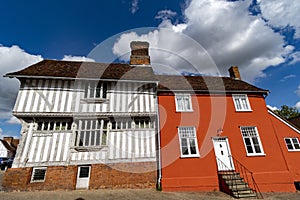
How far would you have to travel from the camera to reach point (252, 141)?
10.6 meters

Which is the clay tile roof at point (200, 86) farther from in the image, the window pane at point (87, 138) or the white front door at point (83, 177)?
the white front door at point (83, 177)

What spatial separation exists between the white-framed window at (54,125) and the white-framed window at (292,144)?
50.5 ft

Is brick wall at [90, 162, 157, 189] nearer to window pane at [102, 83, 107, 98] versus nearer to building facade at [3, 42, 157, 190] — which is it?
building facade at [3, 42, 157, 190]

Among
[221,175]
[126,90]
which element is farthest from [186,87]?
[221,175]

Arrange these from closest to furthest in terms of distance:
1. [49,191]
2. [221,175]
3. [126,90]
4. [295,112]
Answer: [49,191] → [221,175] → [126,90] → [295,112]

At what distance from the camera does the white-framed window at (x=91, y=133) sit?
29.6ft

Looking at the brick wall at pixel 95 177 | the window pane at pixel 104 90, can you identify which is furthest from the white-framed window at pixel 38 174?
the window pane at pixel 104 90

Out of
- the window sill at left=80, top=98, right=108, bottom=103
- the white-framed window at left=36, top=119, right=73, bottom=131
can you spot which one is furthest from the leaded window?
the white-framed window at left=36, top=119, right=73, bottom=131

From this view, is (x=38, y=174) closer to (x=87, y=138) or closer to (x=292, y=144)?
(x=87, y=138)

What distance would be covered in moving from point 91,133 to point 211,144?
787cm

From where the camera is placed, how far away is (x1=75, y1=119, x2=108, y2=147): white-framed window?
9023mm

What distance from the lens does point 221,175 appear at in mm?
9109

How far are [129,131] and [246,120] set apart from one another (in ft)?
28.2

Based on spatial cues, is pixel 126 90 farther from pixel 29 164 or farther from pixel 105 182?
pixel 29 164
